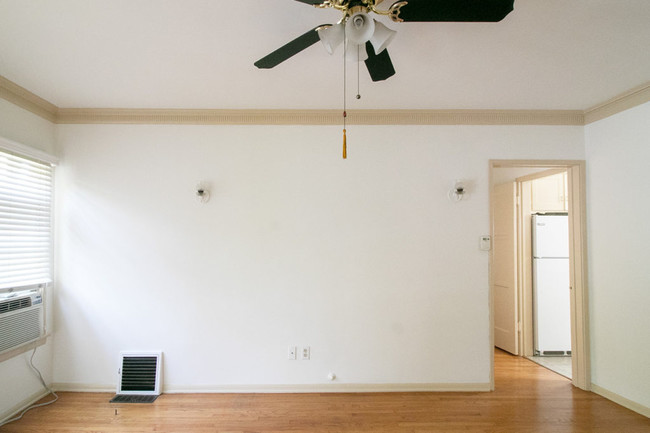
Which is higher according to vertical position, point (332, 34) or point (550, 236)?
point (332, 34)

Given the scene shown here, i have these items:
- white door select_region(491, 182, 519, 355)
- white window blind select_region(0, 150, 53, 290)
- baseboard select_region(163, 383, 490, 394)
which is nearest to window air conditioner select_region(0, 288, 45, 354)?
white window blind select_region(0, 150, 53, 290)

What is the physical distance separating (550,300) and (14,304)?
530cm

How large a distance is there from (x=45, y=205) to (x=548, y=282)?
5.35m

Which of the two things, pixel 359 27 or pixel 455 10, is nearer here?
pixel 455 10

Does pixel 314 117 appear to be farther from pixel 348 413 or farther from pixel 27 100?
pixel 348 413

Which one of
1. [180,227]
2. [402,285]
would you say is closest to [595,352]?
[402,285]

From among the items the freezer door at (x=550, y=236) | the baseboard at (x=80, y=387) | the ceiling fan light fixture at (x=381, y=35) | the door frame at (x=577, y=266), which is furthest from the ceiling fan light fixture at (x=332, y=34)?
the freezer door at (x=550, y=236)

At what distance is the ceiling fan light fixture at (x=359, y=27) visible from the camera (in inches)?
56.7

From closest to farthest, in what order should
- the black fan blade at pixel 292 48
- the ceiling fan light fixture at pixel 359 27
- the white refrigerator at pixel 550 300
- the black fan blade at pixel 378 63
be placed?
the ceiling fan light fixture at pixel 359 27
the black fan blade at pixel 292 48
the black fan blade at pixel 378 63
the white refrigerator at pixel 550 300

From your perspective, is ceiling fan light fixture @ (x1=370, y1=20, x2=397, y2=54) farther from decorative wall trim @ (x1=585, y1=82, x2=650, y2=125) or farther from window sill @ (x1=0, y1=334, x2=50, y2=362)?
window sill @ (x1=0, y1=334, x2=50, y2=362)

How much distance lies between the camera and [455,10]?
4.45 feet

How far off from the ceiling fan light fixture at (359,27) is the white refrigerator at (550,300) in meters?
3.58

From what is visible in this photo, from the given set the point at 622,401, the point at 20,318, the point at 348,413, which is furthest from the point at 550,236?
the point at 20,318

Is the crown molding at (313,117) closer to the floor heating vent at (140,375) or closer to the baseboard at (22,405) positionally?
the floor heating vent at (140,375)
